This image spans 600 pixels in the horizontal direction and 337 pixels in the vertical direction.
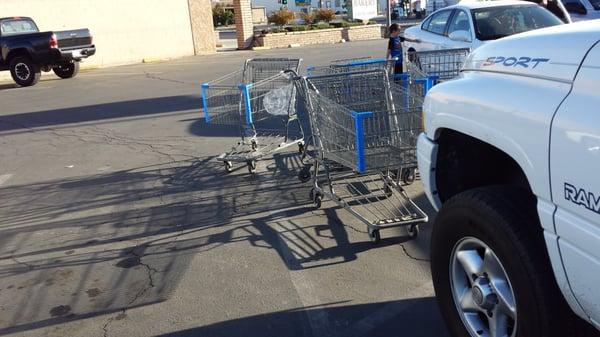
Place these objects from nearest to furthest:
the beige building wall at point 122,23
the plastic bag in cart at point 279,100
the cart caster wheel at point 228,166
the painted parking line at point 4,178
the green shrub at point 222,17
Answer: the plastic bag in cart at point 279,100 → the cart caster wheel at point 228,166 → the painted parking line at point 4,178 → the beige building wall at point 122,23 → the green shrub at point 222,17

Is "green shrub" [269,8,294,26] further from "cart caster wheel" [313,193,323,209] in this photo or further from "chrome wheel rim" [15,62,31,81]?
Answer: "cart caster wheel" [313,193,323,209]

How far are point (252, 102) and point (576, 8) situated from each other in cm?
1076

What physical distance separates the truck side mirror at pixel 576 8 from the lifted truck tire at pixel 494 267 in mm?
13157

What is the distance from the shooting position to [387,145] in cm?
507

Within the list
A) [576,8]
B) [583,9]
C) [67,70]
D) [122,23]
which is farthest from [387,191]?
[122,23]

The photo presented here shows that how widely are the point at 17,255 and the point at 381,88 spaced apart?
3.59 metres

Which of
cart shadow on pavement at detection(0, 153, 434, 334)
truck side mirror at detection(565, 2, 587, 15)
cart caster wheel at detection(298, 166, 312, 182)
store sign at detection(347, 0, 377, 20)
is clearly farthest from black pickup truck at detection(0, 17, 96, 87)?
store sign at detection(347, 0, 377, 20)

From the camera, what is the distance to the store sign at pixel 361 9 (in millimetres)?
35906

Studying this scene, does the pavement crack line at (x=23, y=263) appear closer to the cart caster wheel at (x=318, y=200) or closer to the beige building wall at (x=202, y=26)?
the cart caster wheel at (x=318, y=200)

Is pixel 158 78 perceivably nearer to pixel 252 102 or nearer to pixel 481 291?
pixel 252 102

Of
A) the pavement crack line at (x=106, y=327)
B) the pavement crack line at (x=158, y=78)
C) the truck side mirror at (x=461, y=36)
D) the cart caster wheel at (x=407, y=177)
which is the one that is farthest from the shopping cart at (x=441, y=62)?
the pavement crack line at (x=158, y=78)

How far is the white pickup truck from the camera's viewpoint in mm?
2178

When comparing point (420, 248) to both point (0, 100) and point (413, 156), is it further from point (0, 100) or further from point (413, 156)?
point (0, 100)

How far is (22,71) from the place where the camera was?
17.8 m
